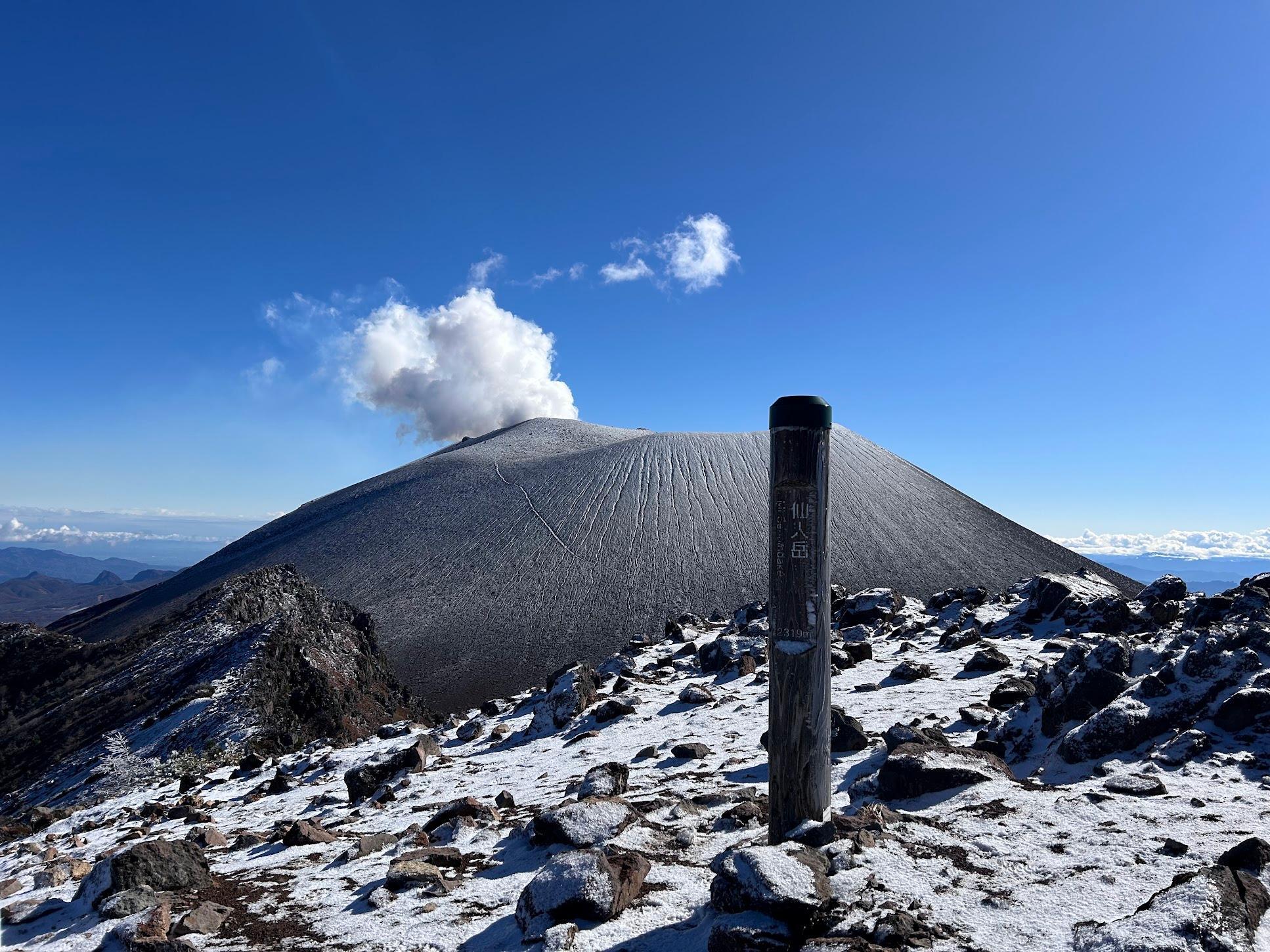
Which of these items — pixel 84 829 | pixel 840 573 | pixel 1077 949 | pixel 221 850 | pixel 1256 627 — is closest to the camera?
pixel 1077 949

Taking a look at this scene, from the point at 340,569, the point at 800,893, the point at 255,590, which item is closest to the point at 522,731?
the point at 800,893

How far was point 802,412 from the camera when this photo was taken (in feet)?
15.7

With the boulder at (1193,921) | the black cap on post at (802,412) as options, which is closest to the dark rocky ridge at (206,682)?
the black cap on post at (802,412)

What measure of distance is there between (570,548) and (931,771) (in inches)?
1387

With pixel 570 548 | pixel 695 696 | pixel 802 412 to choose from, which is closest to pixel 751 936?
pixel 802 412

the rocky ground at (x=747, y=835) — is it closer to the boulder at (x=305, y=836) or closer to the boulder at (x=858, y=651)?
the boulder at (x=305, y=836)

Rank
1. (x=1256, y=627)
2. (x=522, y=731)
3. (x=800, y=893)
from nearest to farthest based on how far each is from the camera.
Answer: (x=800, y=893) < (x=1256, y=627) < (x=522, y=731)

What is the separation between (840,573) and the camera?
3675 centimetres

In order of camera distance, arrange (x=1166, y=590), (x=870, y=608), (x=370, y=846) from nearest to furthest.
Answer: (x=370, y=846), (x=1166, y=590), (x=870, y=608)

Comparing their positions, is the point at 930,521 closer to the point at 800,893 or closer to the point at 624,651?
the point at 624,651

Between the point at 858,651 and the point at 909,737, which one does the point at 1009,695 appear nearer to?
the point at 909,737

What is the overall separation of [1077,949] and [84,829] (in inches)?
433

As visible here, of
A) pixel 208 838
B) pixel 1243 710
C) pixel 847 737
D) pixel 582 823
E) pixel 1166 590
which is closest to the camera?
pixel 582 823

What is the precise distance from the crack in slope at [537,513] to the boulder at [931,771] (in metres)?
A: 32.9
